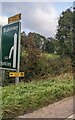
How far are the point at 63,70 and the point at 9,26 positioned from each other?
8317 millimetres

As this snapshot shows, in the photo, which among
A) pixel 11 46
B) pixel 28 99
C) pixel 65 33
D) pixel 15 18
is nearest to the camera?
pixel 28 99

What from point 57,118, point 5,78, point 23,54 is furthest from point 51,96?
point 23,54

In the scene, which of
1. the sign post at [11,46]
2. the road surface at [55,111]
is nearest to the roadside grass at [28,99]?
the road surface at [55,111]

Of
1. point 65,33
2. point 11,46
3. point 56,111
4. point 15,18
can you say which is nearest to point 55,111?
point 56,111

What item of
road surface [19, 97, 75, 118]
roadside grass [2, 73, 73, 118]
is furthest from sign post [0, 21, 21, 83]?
road surface [19, 97, 75, 118]

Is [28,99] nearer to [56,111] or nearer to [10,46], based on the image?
[56,111]

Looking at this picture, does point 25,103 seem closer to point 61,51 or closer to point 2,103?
point 2,103

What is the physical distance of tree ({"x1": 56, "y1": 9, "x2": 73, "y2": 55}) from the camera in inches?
895

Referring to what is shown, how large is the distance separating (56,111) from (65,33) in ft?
65.8

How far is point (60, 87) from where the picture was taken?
10898mm

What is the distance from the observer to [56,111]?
750 cm

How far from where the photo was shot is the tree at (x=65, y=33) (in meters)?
22.7

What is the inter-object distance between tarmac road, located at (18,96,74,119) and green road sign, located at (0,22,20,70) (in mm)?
1984

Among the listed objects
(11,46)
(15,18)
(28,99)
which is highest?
(15,18)
